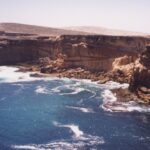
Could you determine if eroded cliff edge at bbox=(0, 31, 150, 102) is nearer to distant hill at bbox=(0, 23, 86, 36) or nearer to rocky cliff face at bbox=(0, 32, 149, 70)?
rocky cliff face at bbox=(0, 32, 149, 70)

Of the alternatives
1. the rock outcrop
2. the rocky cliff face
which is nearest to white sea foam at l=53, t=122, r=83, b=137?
the rock outcrop

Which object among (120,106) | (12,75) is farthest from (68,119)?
(12,75)

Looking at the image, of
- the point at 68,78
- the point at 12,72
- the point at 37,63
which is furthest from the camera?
the point at 37,63

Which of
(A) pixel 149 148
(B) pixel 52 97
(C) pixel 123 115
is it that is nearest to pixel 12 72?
(B) pixel 52 97

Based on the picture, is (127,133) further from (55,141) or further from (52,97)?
(52,97)

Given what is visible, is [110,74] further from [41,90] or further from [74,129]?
[74,129]

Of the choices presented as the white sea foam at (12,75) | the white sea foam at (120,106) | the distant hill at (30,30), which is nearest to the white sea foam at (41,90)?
the white sea foam at (12,75)
